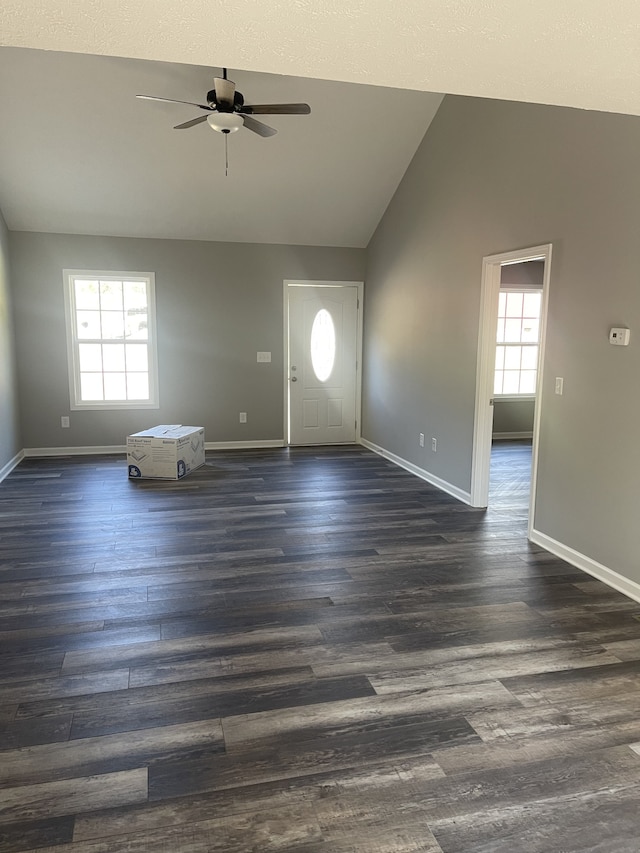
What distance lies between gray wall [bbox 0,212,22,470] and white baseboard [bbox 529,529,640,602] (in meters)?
5.02

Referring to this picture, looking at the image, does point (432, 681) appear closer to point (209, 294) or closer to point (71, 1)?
point (71, 1)

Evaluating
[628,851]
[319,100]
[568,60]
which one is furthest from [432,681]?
[319,100]

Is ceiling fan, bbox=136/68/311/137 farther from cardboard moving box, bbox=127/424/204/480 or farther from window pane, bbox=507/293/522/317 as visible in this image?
window pane, bbox=507/293/522/317

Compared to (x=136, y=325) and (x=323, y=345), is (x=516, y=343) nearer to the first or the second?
(x=323, y=345)

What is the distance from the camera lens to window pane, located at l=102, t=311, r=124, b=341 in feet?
22.9

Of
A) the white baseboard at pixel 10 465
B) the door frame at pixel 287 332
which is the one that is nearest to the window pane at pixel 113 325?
the white baseboard at pixel 10 465

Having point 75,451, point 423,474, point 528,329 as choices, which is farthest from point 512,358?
point 75,451

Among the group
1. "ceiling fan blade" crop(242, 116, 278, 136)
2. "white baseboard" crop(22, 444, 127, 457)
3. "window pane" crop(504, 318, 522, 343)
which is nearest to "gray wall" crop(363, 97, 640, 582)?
"ceiling fan blade" crop(242, 116, 278, 136)

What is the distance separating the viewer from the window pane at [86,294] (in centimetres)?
686

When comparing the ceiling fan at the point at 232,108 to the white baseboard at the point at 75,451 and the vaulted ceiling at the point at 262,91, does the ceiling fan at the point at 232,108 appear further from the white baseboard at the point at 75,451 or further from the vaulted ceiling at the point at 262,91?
the white baseboard at the point at 75,451

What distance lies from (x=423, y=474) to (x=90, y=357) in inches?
162

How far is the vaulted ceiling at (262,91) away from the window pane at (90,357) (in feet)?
4.35

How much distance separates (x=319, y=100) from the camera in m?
5.15

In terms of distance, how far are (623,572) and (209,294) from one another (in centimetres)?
547
